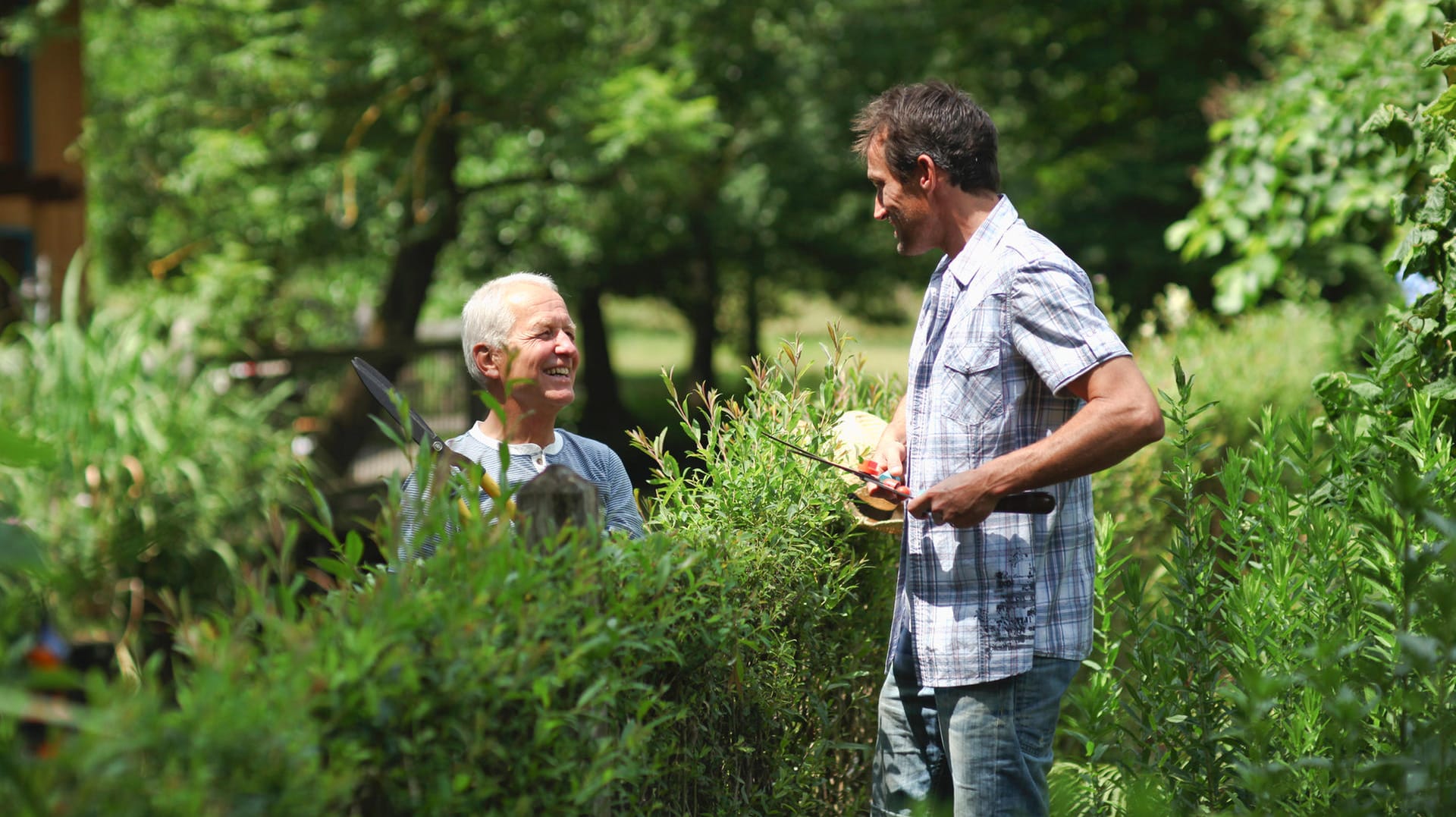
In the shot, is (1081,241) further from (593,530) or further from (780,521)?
(593,530)

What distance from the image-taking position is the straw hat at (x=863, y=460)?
2998mm

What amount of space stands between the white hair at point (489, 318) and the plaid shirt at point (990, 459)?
3.31 ft

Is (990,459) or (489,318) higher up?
(489,318)

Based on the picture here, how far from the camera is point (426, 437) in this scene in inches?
82.5

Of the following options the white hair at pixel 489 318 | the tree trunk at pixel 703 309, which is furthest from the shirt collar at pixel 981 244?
the tree trunk at pixel 703 309

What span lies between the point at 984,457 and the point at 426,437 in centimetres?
120

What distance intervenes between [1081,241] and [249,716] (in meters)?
12.2

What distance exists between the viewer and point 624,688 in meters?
2.13

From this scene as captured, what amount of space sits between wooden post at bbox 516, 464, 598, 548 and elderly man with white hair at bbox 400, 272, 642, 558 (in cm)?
78

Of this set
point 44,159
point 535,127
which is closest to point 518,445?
point 535,127

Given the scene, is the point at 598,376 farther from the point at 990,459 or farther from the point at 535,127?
the point at 990,459

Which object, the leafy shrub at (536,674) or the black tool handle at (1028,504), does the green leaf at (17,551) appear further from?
the black tool handle at (1028,504)

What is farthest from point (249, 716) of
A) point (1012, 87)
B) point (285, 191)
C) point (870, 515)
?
point (1012, 87)

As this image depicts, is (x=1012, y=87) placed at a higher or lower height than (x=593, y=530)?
higher
